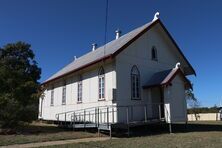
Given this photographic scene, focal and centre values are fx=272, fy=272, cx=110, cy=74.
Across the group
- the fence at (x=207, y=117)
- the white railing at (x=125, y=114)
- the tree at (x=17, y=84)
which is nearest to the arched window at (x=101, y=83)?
the white railing at (x=125, y=114)

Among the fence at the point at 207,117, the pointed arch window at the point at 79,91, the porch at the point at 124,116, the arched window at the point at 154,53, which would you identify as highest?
the arched window at the point at 154,53

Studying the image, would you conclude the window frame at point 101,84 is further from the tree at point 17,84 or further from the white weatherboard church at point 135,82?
the tree at point 17,84

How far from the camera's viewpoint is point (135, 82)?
1817 centimetres

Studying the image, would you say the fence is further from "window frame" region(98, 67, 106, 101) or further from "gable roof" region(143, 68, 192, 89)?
"window frame" region(98, 67, 106, 101)

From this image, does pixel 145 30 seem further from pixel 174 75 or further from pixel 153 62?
pixel 174 75

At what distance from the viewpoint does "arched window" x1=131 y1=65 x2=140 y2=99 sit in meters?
18.0

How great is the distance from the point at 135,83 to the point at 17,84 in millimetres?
9021

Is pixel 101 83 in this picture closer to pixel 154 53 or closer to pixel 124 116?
pixel 124 116

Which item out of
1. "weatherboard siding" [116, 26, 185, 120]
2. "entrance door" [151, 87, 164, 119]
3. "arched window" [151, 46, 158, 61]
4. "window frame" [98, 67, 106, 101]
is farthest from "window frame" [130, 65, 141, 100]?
"arched window" [151, 46, 158, 61]

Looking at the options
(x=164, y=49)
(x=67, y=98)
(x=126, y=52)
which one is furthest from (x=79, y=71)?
(x=164, y=49)

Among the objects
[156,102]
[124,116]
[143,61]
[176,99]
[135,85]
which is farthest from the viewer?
[156,102]

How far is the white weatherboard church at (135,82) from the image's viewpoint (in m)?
17.1

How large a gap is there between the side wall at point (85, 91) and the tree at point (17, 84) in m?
2.83

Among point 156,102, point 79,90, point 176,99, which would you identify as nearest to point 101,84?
point 79,90
